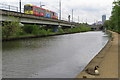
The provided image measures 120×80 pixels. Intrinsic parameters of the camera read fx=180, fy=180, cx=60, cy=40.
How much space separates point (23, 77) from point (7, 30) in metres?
27.1

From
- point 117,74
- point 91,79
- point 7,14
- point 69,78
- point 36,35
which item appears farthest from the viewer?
point 36,35

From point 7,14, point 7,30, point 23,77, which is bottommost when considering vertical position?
point 23,77

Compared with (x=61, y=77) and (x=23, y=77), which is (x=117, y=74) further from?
(x=23, y=77)

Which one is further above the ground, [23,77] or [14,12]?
[14,12]

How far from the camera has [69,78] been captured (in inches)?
378

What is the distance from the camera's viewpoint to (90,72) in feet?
29.2

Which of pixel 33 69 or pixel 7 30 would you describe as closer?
pixel 33 69

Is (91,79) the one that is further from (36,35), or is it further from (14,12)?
(36,35)

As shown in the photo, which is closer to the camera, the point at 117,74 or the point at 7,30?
the point at 117,74

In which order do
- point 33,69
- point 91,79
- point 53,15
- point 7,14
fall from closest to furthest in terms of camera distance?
point 91,79, point 33,69, point 7,14, point 53,15

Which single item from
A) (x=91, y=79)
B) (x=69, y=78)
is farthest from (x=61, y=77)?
(x=91, y=79)

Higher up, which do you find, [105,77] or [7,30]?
[7,30]

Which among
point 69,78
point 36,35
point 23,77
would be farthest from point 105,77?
point 36,35

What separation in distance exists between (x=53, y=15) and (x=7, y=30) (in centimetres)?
3449
